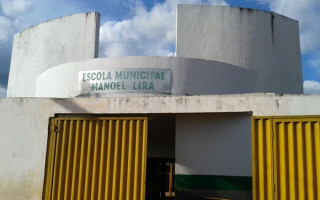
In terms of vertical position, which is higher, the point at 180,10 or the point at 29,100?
the point at 180,10

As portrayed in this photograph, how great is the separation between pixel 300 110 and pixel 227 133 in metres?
1.94

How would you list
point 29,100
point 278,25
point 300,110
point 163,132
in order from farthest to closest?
point 278,25, point 163,132, point 29,100, point 300,110

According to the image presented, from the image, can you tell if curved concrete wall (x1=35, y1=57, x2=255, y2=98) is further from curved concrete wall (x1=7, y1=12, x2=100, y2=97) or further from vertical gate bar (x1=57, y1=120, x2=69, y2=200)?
vertical gate bar (x1=57, y1=120, x2=69, y2=200)

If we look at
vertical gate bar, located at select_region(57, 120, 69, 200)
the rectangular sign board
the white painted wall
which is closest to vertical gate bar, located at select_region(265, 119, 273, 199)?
the white painted wall

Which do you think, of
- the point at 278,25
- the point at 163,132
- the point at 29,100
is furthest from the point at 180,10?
the point at 29,100

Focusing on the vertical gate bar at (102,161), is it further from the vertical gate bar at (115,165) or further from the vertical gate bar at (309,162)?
the vertical gate bar at (309,162)

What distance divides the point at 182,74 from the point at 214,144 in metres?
4.35

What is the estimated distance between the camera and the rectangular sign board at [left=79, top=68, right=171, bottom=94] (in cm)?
1250

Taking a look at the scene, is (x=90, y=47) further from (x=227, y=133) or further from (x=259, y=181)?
(x=259, y=181)

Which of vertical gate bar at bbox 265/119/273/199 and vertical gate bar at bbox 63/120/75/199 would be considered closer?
vertical gate bar at bbox 265/119/273/199

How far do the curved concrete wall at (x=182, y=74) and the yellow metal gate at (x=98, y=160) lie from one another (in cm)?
533

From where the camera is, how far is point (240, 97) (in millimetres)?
8117

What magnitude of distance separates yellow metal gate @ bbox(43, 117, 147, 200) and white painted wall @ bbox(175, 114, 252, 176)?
7.37 ft

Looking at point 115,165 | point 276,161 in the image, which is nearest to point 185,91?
point 115,165
